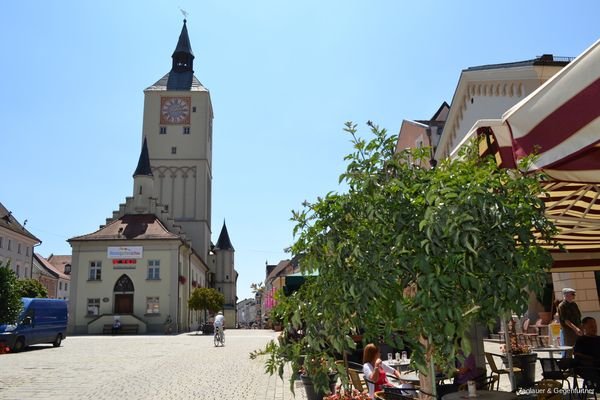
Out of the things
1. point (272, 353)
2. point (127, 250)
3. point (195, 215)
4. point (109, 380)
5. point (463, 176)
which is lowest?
point (109, 380)

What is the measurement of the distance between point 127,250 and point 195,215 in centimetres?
1580

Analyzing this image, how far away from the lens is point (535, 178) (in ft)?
11.5

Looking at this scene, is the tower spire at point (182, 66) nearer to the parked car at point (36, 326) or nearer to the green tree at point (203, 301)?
the green tree at point (203, 301)

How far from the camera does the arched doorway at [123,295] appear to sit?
46406 millimetres

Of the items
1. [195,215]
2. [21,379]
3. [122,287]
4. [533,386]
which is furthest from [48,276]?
[533,386]

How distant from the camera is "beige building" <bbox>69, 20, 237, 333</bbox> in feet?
152

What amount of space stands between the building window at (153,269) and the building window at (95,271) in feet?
15.0

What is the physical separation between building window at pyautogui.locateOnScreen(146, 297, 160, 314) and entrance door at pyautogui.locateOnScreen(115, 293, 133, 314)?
151 cm

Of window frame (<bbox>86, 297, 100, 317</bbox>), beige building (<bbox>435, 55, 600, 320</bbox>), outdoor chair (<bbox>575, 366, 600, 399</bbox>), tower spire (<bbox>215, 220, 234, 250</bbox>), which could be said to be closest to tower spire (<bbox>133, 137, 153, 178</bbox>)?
window frame (<bbox>86, 297, 100, 317</bbox>)

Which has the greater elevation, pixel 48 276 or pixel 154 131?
pixel 154 131

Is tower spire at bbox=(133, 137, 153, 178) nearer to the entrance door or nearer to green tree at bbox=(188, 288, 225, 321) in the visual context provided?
the entrance door

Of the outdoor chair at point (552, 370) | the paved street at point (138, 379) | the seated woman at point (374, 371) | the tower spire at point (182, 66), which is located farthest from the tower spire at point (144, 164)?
the outdoor chair at point (552, 370)

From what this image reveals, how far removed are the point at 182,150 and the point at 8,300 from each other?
1847 inches

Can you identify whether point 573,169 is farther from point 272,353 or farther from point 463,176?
point 272,353
